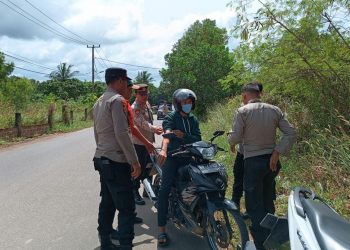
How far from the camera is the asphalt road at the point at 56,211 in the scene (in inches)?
199

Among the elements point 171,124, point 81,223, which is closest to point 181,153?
point 171,124

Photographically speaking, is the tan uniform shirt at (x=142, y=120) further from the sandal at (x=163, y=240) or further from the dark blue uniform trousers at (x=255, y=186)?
the dark blue uniform trousers at (x=255, y=186)

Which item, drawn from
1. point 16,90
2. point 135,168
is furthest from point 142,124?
point 16,90

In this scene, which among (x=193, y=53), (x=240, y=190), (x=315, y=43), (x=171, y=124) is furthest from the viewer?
(x=193, y=53)

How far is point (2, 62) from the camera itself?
38.2 m

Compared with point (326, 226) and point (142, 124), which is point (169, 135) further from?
point (326, 226)

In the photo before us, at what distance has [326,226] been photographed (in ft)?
6.11

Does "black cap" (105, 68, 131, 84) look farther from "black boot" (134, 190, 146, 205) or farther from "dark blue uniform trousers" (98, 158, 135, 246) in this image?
"black boot" (134, 190, 146, 205)

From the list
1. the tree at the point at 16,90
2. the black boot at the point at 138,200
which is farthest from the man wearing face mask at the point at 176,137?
the tree at the point at 16,90

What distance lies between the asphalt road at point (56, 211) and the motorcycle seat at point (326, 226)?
115 inches

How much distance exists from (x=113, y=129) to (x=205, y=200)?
1.23m

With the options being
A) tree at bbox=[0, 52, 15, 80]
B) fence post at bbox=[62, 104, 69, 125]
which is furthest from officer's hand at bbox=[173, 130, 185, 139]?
tree at bbox=[0, 52, 15, 80]

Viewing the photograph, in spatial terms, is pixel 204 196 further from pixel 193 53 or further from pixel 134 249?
pixel 193 53

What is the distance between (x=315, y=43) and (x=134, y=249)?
226 inches
